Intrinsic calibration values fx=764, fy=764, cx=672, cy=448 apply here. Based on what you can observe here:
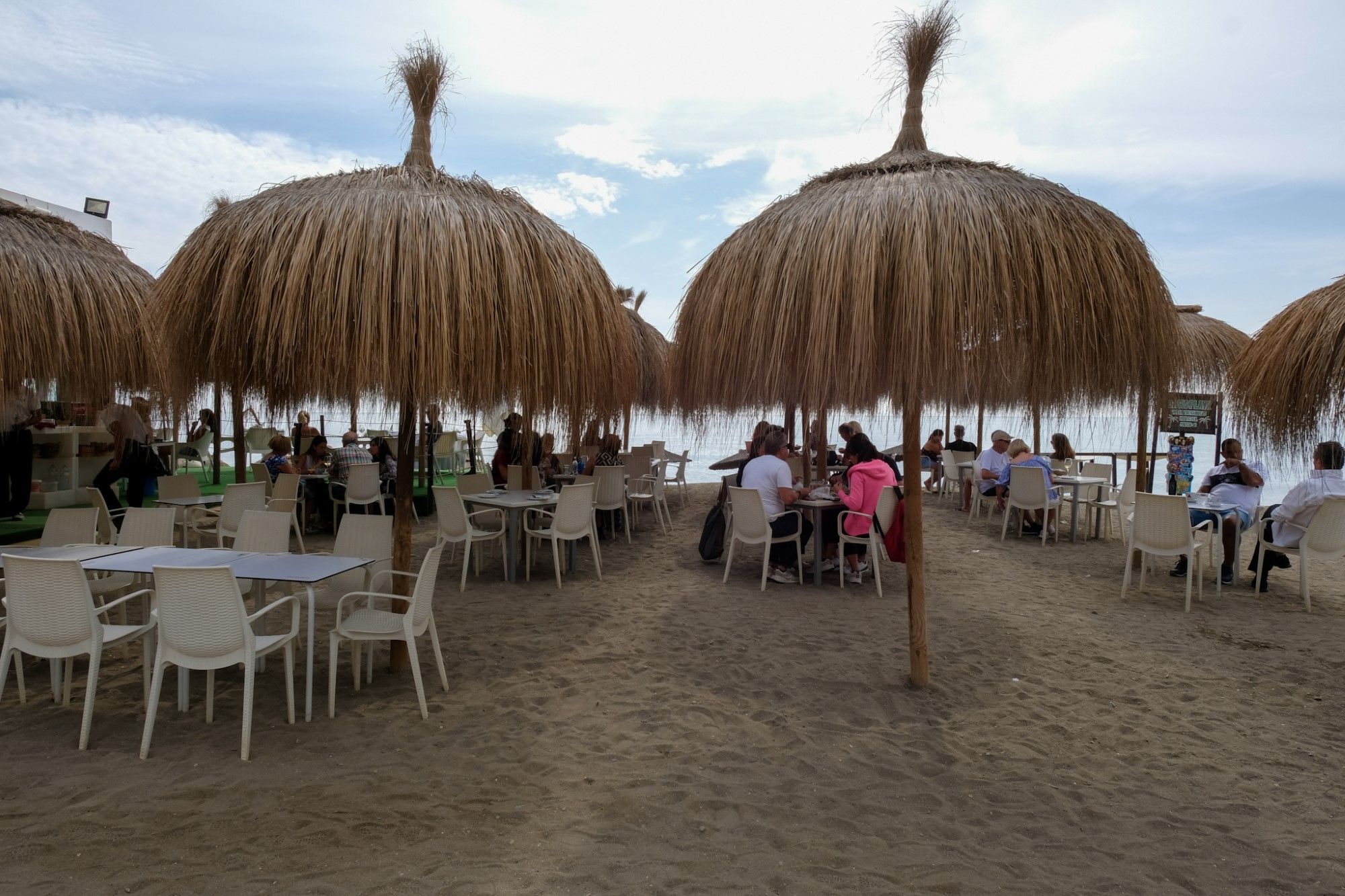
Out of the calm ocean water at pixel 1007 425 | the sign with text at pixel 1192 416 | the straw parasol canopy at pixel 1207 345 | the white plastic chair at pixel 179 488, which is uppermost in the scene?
the straw parasol canopy at pixel 1207 345

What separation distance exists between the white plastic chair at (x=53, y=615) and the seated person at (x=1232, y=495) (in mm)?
8562

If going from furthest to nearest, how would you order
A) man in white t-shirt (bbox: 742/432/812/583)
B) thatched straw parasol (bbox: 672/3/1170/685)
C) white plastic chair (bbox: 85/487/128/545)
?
man in white t-shirt (bbox: 742/432/812/583) → white plastic chair (bbox: 85/487/128/545) → thatched straw parasol (bbox: 672/3/1170/685)

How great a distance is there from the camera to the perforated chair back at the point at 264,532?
523 cm

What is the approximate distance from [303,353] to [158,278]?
3.59 feet

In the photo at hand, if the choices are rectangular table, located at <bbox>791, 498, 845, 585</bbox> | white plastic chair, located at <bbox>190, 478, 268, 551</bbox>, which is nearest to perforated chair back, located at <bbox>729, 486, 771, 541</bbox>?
rectangular table, located at <bbox>791, 498, 845, 585</bbox>

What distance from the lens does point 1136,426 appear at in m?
8.97

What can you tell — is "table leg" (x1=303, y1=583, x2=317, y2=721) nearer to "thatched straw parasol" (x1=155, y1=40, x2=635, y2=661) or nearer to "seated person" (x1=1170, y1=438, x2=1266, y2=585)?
"thatched straw parasol" (x1=155, y1=40, x2=635, y2=661)

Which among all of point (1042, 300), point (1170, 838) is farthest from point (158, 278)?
point (1170, 838)

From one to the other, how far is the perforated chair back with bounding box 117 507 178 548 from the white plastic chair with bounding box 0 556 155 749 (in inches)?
64.9

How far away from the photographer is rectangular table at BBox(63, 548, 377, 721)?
372cm

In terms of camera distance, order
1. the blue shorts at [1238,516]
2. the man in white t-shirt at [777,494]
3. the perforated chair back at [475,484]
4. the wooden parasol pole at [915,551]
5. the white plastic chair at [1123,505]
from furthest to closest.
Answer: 1. the white plastic chair at [1123,505]
2. the perforated chair back at [475,484]
3. the blue shorts at [1238,516]
4. the man in white t-shirt at [777,494]
5. the wooden parasol pole at [915,551]

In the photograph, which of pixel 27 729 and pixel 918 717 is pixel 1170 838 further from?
pixel 27 729

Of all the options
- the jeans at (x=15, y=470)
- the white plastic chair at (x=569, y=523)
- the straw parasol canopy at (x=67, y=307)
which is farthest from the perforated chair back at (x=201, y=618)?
the jeans at (x=15, y=470)

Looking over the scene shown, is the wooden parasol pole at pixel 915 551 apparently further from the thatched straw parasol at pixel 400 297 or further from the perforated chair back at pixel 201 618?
the perforated chair back at pixel 201 618
